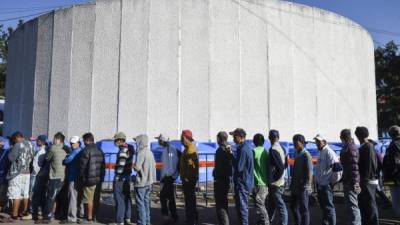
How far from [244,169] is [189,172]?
1.10m

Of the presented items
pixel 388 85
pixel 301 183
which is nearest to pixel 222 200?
pixel 301 183

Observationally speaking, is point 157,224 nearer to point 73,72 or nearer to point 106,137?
point 106,137

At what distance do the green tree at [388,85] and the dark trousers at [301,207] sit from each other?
2938 centimetres

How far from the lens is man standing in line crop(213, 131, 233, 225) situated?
6672 mm

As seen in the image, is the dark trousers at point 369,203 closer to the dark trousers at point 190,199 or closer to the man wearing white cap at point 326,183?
the man wearing white cap at point 326,183

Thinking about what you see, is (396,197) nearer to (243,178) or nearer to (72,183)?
(243,178)

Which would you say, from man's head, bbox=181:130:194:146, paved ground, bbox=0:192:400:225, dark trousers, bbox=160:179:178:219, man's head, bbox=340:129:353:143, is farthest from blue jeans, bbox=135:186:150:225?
man's head, bbox=340:129:353:143

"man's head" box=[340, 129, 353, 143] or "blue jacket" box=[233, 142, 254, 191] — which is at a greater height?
"man's head" box=[340, 129, 353, 143]

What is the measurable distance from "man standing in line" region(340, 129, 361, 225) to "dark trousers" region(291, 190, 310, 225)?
0.65 meters

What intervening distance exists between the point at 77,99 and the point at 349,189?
42.1 feet

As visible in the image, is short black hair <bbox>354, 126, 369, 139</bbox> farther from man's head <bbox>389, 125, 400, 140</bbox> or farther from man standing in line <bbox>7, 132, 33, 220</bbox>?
man standing in line <bbox>7, 132, 33, 220</bbox>

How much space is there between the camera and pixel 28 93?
18547 mm

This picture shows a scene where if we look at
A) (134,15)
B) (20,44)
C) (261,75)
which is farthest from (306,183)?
(20,44)

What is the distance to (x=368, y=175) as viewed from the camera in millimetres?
6328
